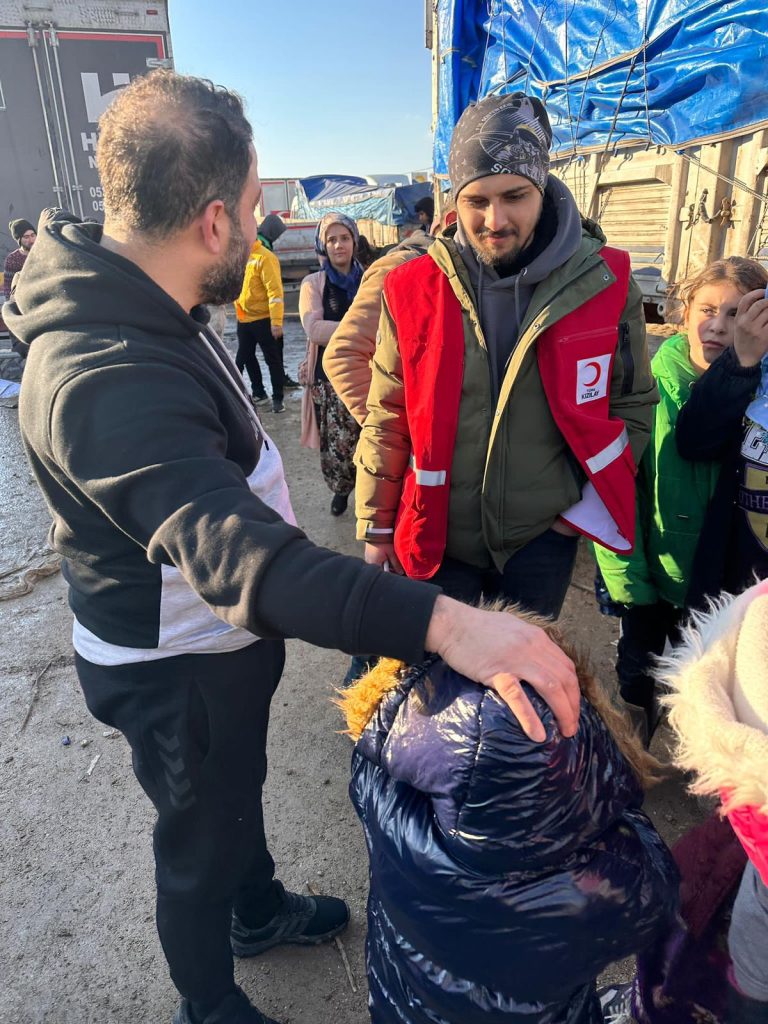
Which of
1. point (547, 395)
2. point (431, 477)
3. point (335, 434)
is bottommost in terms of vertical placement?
point (335, 434)

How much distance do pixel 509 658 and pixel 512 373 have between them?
1.13m

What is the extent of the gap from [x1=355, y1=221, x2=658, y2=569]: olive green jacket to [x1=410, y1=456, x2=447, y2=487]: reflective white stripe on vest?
47 mm

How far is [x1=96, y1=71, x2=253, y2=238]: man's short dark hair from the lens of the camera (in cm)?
111

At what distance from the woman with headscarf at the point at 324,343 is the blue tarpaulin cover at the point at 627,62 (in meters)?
1.80

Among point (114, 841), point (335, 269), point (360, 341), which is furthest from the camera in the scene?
point (335, 269)

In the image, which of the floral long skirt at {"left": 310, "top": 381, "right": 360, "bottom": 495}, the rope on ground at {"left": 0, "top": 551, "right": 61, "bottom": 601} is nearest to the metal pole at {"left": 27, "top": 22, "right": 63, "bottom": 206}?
the rope on ground at {"left": 0, "top": 551, "right": 61, "bottom": 601}

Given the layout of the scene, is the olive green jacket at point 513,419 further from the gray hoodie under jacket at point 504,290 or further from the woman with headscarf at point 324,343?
the woman with headscarf at point 324,343

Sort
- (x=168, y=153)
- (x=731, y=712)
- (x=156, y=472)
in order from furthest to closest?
(x=168, y=153) < (x=156, y=472) < (x=731, y=712)

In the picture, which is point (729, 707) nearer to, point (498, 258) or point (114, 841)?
point (498, 258)

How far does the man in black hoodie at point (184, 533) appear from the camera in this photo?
936mm

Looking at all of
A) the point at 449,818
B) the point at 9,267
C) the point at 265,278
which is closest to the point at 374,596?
the point at 449,818

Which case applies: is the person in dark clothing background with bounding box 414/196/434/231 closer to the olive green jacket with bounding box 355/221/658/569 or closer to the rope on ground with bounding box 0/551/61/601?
the rope on ground with bounding box 0/551/61/601

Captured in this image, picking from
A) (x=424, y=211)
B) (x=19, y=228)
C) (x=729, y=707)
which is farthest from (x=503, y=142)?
(x=19, y=228)

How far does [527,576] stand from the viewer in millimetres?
2107
